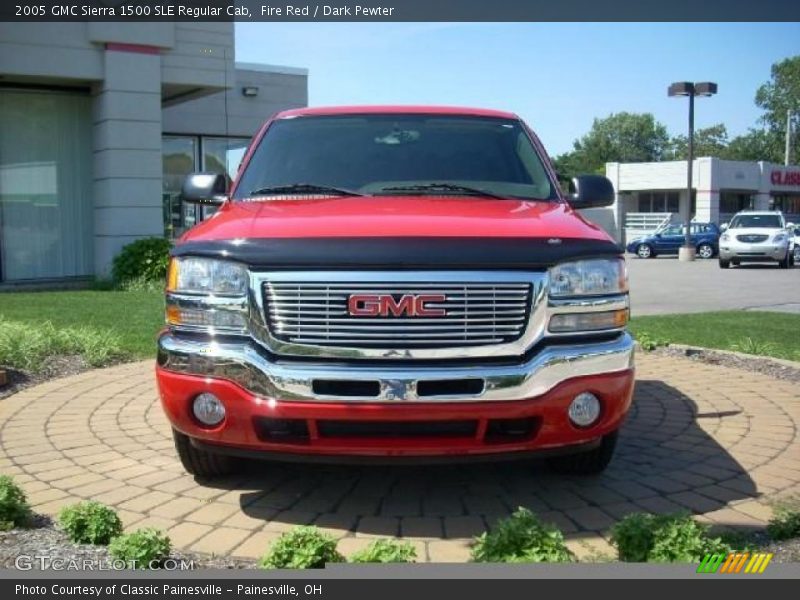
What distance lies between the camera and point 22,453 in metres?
4.54

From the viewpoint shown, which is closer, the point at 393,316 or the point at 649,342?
the point at 393,316

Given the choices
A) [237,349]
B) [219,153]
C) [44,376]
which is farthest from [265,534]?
[219,153]

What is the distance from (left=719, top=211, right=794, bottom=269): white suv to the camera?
25.2m

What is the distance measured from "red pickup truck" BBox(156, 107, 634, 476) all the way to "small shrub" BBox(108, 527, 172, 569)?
0.57 metres

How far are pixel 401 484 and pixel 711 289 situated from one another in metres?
15.3

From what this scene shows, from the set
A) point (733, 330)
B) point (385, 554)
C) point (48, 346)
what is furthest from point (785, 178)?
point (385, 554)

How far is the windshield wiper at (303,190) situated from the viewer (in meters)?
4.32

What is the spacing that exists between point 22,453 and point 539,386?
120 inches

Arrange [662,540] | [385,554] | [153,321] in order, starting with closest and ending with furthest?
[385,554]
[662,540]
[153,321]

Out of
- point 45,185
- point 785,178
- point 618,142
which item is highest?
point 618,142

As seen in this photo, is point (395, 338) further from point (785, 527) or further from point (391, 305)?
point (785, 527)

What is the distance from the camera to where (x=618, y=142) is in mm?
120938

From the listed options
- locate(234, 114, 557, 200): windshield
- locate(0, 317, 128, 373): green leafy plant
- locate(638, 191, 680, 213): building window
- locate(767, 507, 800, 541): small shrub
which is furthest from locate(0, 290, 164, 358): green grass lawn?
locate(638, 191, 680, 213): building window
